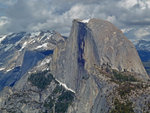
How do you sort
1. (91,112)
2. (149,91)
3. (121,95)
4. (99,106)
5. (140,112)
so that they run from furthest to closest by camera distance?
(91,112), (99,106), (121,95), (149,91), (140,112)

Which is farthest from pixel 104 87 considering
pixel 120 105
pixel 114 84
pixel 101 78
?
pixel 120 105

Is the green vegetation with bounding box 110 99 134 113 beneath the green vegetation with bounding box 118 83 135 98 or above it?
beneath

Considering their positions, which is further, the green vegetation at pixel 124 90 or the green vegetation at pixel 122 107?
the green vegetation at pixel 124 90

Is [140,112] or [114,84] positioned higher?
[114,84]

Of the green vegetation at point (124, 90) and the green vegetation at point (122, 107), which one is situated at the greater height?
the green vegetation at point (124, 90)

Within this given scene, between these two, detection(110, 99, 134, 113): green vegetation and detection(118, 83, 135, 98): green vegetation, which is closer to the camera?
detection(110, 99, 134, 113): green vegetation

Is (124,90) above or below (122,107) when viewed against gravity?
above

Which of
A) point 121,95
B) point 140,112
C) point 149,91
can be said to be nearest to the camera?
point 140,112

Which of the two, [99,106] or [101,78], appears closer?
[99,106]

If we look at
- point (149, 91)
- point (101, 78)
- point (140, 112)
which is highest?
point (101, 78)

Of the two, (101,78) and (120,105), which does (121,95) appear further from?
(101,78)

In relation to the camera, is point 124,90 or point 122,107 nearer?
point 122,107
